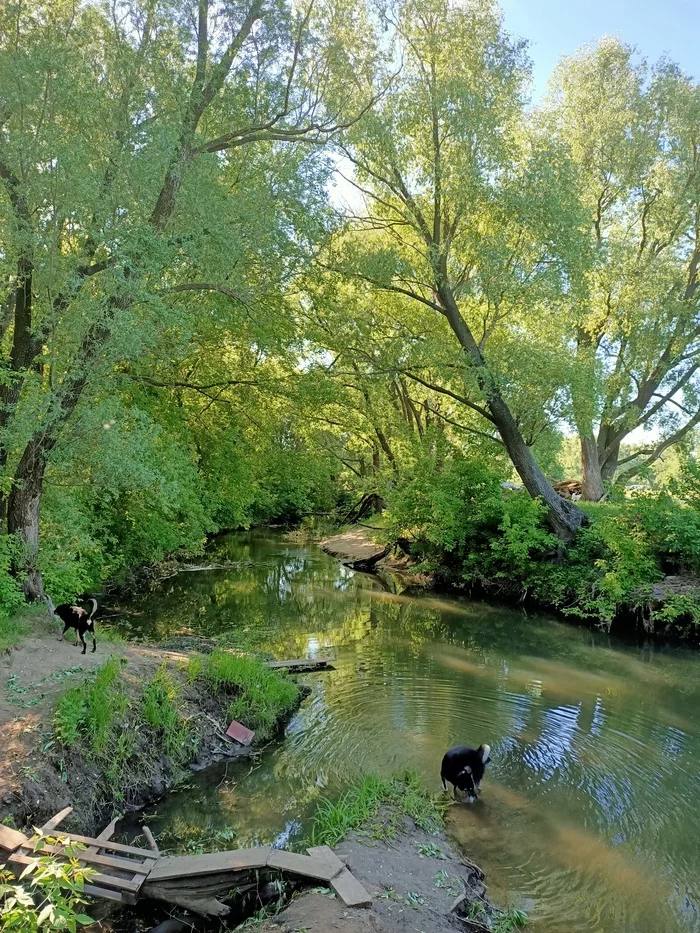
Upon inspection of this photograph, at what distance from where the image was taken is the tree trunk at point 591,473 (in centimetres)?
2250

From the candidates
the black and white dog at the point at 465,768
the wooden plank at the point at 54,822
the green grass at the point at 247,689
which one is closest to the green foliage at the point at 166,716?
the green grass at the point at 247,689

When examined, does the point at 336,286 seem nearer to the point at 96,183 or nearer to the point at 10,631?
the point at 96,183

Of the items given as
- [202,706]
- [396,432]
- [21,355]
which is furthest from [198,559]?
[202,706]

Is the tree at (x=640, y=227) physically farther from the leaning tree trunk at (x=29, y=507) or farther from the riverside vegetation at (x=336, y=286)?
the leaning tree trunk at (x=29, y=507)

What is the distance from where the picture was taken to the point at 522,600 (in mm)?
18375

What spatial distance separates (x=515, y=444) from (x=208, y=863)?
1458cm

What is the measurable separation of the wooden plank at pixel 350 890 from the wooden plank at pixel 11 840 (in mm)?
2482

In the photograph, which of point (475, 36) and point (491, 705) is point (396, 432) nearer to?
point (475, 36)

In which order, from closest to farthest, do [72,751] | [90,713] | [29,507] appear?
1. [72,751]
2. [90,713]
3. [29,507]

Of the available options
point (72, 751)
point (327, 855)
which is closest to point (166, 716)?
point (72, 751)

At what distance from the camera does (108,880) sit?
15.2 ft

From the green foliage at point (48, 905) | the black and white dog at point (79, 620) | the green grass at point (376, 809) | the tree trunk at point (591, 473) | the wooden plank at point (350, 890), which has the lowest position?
the green grass at point (376, 809)

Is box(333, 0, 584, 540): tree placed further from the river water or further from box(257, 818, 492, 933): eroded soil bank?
box(257, 818, 492, 933): eroded soil bank

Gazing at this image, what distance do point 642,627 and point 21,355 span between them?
51.9 ft
